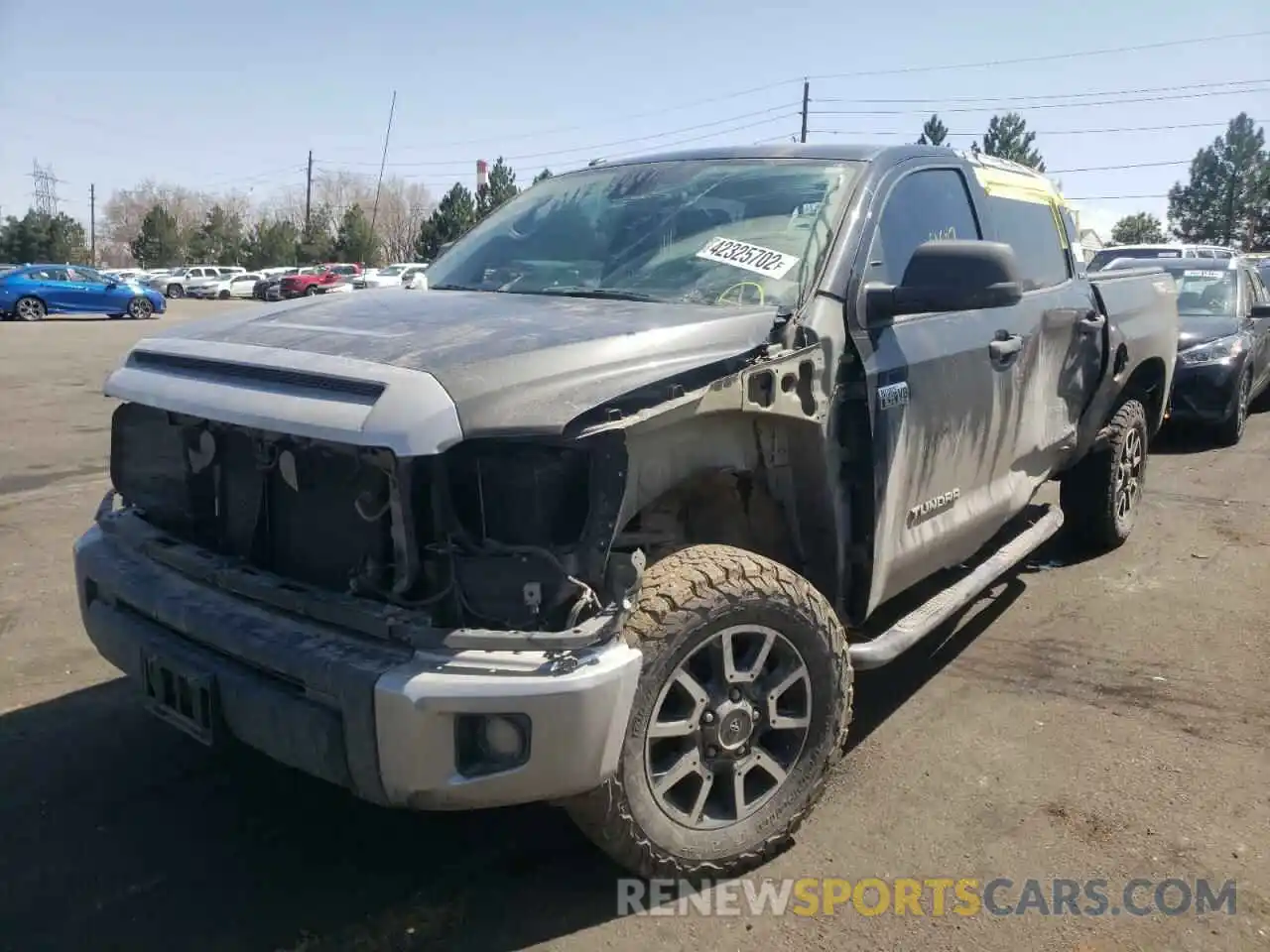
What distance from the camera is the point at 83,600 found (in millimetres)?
3291

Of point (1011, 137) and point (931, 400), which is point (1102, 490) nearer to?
point (931, 400)

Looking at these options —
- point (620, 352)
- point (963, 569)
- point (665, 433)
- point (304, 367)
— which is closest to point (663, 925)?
point (665, 433)

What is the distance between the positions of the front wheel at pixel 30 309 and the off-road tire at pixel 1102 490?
91.9ft

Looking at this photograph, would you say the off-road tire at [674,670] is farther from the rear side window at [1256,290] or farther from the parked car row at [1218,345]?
the rear side window at [1256,290]

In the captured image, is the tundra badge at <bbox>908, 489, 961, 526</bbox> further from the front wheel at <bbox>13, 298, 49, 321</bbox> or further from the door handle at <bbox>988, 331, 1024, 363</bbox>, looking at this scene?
the front wheel at <bbox>13, 298, 49, 321</bbox>

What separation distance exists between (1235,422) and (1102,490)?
185 inches

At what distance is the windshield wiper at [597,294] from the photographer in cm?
334

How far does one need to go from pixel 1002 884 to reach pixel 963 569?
1936 millimetres

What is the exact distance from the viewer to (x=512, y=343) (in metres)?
2.62

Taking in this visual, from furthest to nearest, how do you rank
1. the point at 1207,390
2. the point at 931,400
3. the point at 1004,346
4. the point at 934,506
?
the point at 1207,390 → the point at 1004,346 → the point at 934,506 → the point at 931,400

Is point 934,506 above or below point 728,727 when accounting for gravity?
above

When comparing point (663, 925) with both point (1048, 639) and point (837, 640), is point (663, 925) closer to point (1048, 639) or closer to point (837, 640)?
point (837, 640)

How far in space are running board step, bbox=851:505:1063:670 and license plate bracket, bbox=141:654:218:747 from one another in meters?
1.80

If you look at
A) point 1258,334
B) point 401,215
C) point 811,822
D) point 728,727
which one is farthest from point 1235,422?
point 401,215
